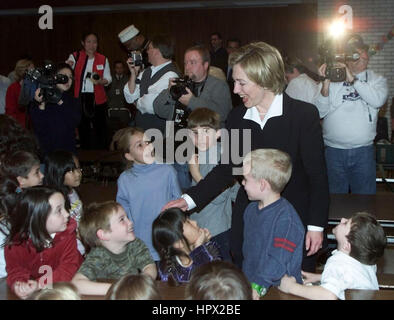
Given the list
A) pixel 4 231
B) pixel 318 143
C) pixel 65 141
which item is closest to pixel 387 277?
pixel 318 143

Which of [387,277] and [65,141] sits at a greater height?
[65,141]

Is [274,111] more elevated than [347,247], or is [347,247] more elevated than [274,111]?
[274,111]

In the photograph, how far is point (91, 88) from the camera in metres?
7.71

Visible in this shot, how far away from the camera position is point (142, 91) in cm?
460

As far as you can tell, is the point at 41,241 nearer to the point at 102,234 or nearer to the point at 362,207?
the point at 102,234

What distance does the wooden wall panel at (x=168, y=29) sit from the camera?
10789 mm

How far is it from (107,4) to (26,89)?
20.5 ft

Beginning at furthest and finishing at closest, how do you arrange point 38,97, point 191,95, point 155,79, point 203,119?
point 38,97 < point 155,79 < point 191,95 < point 203,119

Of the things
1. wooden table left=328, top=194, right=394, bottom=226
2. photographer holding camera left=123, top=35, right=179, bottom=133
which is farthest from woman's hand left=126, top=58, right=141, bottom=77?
wooden table left=328, top=194, right=394, bottom=226

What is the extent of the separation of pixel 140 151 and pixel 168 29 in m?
8.63

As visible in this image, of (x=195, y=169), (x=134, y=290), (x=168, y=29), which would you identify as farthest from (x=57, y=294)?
(x=168, y=29)

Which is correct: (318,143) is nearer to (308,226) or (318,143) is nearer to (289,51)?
(308,226)

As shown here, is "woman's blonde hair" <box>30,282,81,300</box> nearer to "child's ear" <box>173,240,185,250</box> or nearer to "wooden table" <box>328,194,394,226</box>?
"child's ear" <box>173,240,185,250</box>

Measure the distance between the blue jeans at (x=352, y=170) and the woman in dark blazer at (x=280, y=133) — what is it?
185 centimetres
